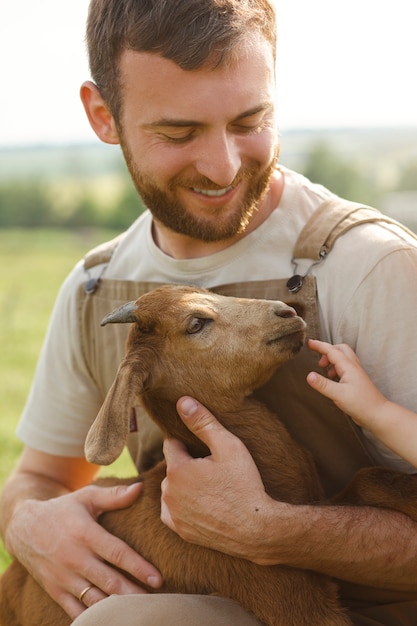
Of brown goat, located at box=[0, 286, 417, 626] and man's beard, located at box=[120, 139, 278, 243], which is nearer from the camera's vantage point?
brown goat, located at box=[0, 286, 417, 626]

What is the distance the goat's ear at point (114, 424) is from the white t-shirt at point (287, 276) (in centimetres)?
82

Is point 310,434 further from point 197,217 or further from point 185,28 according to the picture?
point 185,28

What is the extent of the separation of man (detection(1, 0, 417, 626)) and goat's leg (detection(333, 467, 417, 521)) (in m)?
0.06

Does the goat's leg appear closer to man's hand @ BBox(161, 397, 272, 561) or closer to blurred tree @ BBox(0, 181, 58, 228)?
man's hand @ BBox(161, 397, 272, 561)

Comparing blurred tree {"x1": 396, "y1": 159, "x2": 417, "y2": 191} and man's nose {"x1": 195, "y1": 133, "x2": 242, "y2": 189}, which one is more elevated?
man's nose {"x1": 195, "y1": 133, "x2": 242, "y2": 189}

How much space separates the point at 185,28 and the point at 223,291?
3.79ft

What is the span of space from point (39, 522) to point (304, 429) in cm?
132

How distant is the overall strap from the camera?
3977mm

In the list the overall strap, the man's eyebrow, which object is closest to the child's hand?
the overall strap

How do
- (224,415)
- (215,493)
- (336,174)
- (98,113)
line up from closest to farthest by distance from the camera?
(215,493) < (224,415) < (98,113) < (336,174)

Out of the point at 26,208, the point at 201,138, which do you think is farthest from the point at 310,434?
the point at 26,208

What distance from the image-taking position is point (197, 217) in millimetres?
4215

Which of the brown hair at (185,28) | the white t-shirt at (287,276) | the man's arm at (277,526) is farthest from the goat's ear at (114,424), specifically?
the brown hair at (185,28)

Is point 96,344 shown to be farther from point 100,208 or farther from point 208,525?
point 100,208
